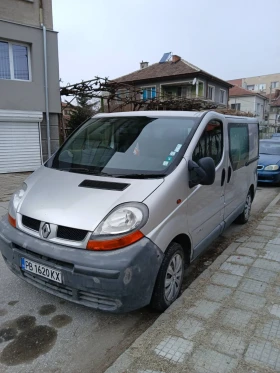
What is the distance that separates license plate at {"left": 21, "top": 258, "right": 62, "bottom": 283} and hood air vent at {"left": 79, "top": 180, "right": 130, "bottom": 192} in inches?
30.7

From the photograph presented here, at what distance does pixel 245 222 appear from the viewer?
5559mm

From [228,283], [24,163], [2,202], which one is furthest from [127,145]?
[24,163]

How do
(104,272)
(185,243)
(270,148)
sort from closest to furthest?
(104,272)
(185,243)
(270,148)

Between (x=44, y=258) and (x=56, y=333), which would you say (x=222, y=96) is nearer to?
(x=44, y=258)

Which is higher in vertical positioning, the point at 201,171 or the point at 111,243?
the point at 201,171

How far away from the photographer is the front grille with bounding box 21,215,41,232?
2.59 meters

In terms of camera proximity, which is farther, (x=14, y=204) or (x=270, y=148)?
(x=270, y=148)

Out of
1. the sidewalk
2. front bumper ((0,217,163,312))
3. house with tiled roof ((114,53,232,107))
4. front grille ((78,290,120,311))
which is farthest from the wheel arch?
house with tiled roof ((114,53,232,107))

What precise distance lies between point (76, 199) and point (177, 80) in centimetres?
2896

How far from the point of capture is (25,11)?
11.3 metres

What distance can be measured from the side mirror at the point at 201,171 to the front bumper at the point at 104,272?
2.82 ft

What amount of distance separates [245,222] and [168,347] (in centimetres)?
380

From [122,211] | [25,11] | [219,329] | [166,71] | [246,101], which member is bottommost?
[219,329]

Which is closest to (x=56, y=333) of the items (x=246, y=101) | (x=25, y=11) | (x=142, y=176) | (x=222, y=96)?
(x=142, y=176)
